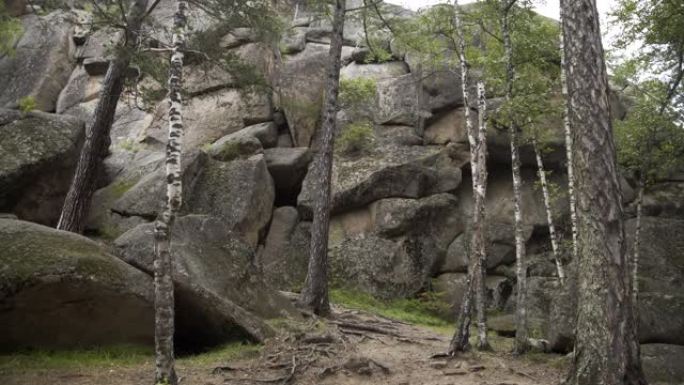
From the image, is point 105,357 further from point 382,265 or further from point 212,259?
point 382,265

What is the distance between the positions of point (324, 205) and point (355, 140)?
922cm

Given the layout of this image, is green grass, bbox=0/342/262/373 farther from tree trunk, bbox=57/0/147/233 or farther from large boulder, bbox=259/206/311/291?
large boulder, bbox=259/206/311/291

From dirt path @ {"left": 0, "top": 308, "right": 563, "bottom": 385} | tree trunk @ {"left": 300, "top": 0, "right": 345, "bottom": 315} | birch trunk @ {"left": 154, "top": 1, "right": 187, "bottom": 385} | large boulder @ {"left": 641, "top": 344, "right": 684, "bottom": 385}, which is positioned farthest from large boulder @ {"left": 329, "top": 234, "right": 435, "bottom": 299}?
birch trunk @ {"left": 154, "top": 1, "right": 187, "bottom": 385}

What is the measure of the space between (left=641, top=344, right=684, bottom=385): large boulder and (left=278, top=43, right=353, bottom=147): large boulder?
17.3m

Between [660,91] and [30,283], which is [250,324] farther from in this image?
[660,91]

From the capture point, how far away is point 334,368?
10.4 meters

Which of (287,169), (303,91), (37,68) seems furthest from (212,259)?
(37,68)

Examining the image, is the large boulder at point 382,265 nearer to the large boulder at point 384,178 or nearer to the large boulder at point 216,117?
the large boulder at point 384,178

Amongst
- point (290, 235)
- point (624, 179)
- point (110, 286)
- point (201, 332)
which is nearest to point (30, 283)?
point (110, 286)

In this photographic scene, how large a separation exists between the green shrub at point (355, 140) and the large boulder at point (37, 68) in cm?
1672

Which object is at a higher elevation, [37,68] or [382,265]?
[37,68]

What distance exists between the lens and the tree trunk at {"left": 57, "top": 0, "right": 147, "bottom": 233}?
15797 mm

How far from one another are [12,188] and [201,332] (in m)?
10.1

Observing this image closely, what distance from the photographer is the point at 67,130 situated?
18688mm
